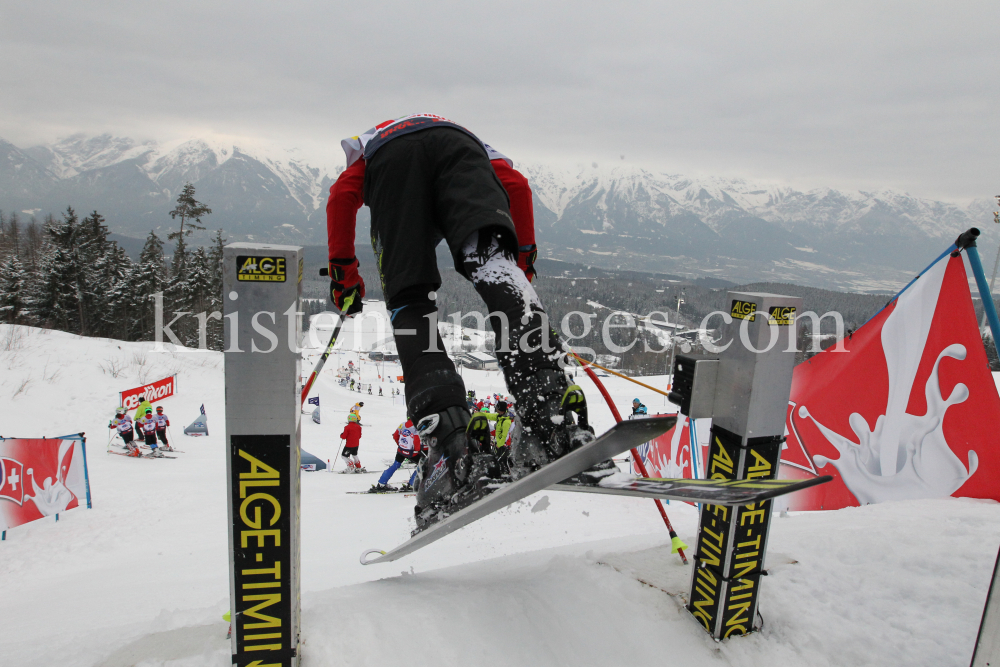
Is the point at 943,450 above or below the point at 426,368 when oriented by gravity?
below

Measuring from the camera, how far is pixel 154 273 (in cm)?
3475

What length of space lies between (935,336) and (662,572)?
14.1 ft

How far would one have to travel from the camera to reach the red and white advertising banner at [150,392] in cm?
1637

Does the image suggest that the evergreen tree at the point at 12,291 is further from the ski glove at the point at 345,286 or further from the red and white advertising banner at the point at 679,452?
the ski glove at the point at 345,286

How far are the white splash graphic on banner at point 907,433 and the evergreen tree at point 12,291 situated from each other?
43384 mm

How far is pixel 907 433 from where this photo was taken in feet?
16.2

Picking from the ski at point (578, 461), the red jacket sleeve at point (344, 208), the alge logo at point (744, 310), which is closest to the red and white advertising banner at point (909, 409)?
the alge logo at point (744, 310)

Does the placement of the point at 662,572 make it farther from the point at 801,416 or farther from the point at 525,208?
the point at 801,416

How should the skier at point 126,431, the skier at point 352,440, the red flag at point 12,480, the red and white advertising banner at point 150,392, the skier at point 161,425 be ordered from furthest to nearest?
the red and white advertising banner at point 150,392 < the skier at point 161,425 < the skier at point 352,440 < the skier at point 126,431 < the red flag at point 12,480

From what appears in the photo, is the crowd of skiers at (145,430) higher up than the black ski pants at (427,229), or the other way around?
the black ski pants at (427,229)

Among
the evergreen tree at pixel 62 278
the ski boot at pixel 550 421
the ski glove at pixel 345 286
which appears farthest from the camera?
the evergreen tree at pixel 62 278

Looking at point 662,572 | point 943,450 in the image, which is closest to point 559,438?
point 662,572

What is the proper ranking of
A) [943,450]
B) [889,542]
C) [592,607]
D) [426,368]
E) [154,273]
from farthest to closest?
[154,273], [943,450], [889,542], [592,607], [426,368]

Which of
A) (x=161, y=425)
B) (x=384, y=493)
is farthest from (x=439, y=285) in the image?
(x=161, y=425)
